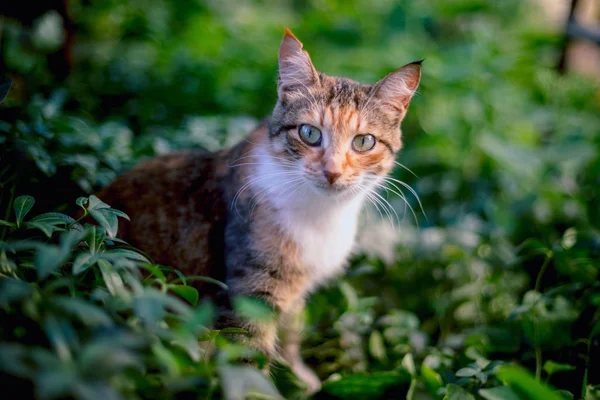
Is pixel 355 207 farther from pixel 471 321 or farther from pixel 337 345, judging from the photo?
pixel 471 321

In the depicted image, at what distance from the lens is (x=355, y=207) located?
2402 mm

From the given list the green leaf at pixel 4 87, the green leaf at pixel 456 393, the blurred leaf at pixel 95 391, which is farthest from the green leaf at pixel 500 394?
the green leaf at pixel 4 87

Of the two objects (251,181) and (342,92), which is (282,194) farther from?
(342,92)

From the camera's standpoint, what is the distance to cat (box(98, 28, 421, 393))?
2141 mm

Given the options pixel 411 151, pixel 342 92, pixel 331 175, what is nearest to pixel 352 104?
pixel 342 92

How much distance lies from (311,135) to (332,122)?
0.36 feet

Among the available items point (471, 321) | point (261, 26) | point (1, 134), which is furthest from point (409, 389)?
point (261, 26)

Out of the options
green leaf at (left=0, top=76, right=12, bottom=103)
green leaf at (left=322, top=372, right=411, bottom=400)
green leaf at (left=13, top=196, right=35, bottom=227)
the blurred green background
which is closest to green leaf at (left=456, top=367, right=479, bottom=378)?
the blurred green background

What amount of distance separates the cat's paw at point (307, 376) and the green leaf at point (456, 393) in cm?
70

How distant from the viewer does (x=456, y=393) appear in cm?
184

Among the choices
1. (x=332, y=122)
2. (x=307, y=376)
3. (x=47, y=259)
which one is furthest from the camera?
(x=307, y=376)

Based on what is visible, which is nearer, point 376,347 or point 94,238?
point 94,238

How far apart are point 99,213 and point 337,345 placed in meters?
1.55

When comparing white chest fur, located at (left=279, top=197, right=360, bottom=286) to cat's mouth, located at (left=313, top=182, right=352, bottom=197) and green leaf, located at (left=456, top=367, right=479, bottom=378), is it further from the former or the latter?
green leaf, located at (left=456, top=367, right=479, bottom=378)
